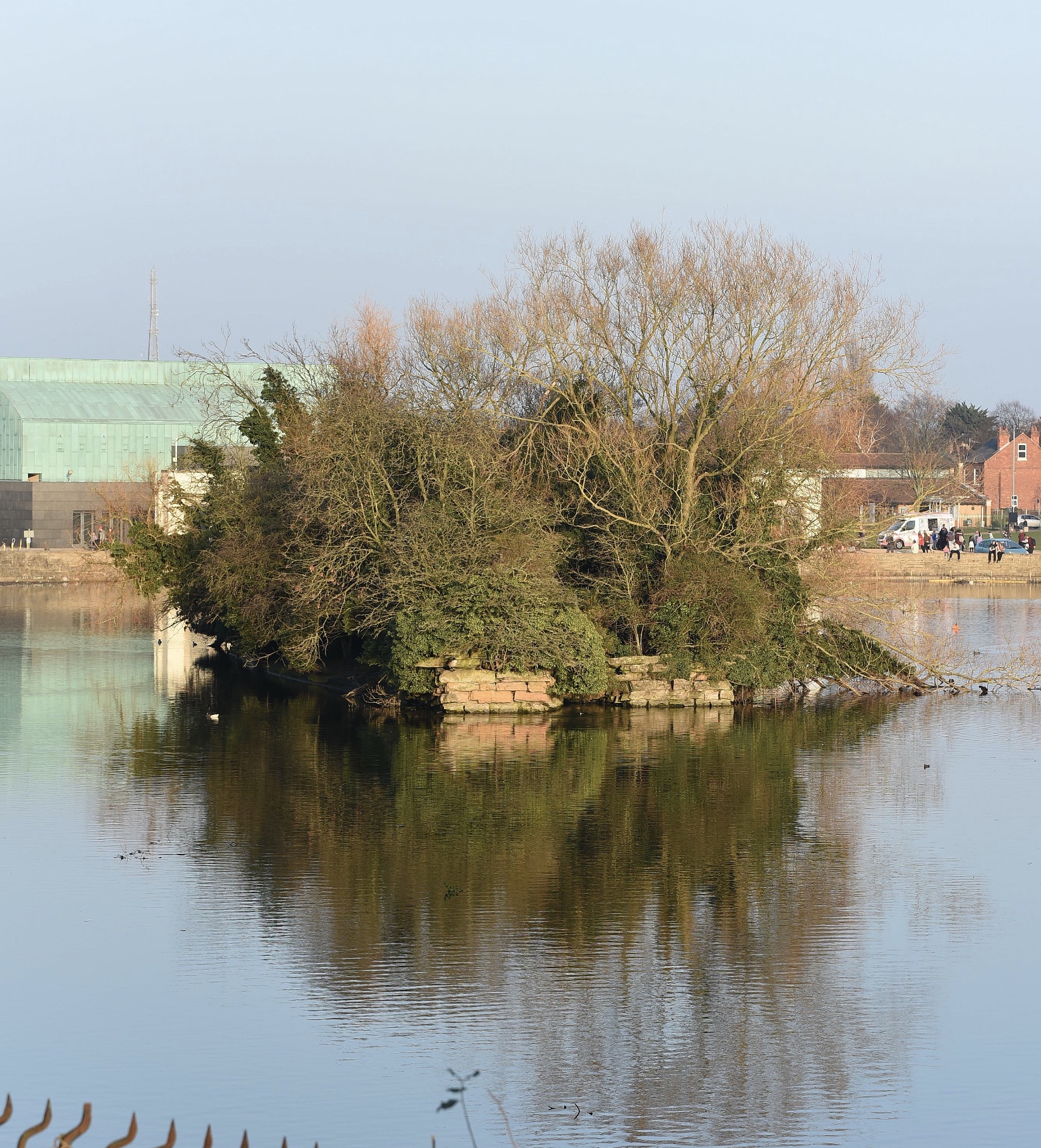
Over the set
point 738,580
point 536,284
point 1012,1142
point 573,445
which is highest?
point 536,284

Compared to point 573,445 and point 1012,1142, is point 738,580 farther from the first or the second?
point 1012,1142

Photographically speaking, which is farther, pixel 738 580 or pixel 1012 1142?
pixel 738 580

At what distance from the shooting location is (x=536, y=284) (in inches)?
1210

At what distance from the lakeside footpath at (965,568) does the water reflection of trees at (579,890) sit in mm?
48022

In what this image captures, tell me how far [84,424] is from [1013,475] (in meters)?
69.1

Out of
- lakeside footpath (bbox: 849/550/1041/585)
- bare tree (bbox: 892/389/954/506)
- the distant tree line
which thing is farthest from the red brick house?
the distant tree line

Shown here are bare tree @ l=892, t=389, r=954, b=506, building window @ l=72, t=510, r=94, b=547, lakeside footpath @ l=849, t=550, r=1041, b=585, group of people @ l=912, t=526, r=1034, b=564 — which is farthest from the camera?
bare tree @ l=892, t=389, r=954, b=506

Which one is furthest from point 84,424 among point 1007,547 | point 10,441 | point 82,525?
point 1007,547

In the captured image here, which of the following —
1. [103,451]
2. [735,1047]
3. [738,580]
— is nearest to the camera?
[735,1047]

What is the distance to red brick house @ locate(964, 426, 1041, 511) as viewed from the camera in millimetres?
114812

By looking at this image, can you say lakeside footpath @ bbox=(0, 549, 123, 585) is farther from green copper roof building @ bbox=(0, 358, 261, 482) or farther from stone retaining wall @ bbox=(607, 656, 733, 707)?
stone retaining wall @ bbox=(607, 656, 733, 707)

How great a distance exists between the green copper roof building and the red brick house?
58199 millimetres

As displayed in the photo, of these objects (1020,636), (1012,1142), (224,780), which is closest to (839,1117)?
(1012,1142)

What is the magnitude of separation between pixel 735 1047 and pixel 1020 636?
115ft
